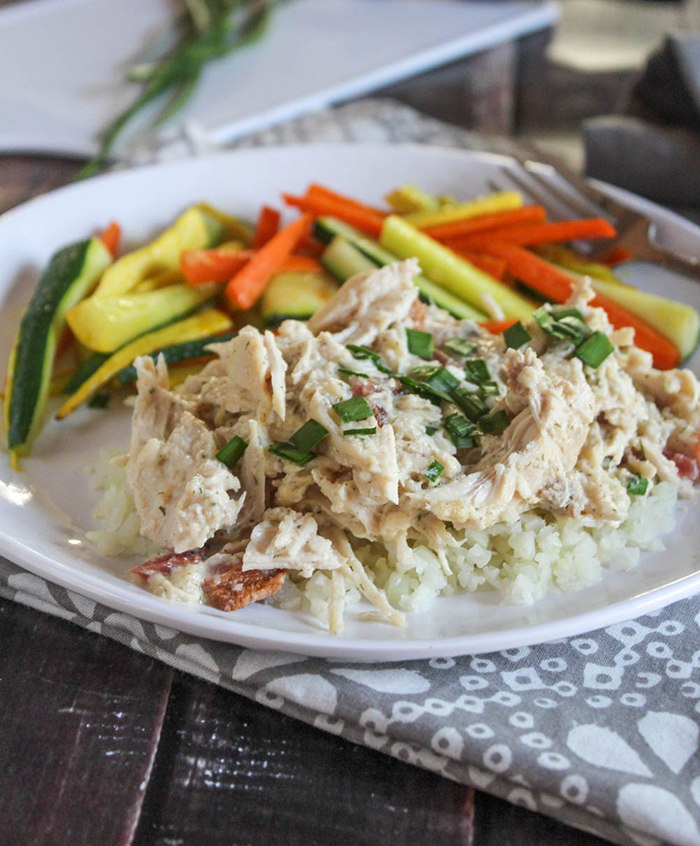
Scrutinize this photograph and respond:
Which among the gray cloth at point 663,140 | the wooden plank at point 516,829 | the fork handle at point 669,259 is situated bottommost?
the gray cloth at point 663,140

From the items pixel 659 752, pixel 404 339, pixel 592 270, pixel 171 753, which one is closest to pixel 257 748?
pixel 171 753

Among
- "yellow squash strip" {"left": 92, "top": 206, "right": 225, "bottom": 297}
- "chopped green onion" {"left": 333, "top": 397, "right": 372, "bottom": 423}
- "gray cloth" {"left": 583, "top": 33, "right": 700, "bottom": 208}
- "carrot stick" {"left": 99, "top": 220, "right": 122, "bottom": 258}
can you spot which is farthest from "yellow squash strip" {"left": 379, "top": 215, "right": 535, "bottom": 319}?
"gray cloth" {"left": 583, "top": 33, "right": 700, "bottom": 208}

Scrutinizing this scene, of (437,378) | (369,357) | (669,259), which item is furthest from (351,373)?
(669,259)

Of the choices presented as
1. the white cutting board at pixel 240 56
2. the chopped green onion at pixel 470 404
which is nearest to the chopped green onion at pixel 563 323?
the chopped green onion at pixel 470 404

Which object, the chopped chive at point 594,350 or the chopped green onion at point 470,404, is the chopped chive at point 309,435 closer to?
the chopped green onion at point 470,404

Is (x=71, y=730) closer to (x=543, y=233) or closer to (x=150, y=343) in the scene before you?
(x=150, y=343)

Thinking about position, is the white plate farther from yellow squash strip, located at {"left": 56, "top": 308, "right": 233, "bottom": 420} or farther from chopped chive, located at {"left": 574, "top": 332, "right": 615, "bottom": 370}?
chopped chive, located at {"left": 574, "top": 332, "right": 615, "bottom": 370}
